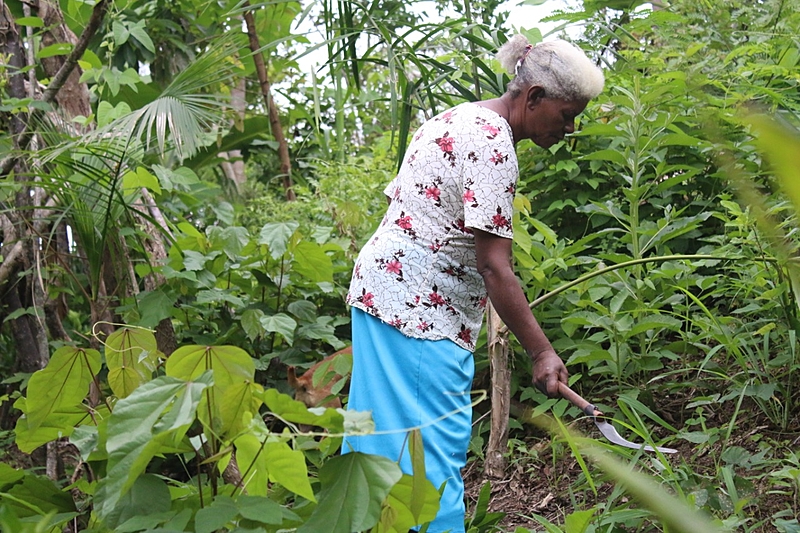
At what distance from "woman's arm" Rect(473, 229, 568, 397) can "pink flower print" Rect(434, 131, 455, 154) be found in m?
0.23

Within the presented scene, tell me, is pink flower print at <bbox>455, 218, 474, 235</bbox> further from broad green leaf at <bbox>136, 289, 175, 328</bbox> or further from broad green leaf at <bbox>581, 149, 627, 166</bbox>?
broad green leaf at <bbox>136, 289, 175, 328</bbox>

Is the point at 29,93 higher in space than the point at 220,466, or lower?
higher

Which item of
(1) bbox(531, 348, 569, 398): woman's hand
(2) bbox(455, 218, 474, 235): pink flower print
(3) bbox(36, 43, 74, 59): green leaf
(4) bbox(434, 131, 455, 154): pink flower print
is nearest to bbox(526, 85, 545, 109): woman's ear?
Answer: (4) bbox(434, 131, 455, 154): pink flower print

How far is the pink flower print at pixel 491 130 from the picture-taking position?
2.11 metres

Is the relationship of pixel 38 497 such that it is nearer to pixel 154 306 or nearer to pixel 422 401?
pixel 422 401

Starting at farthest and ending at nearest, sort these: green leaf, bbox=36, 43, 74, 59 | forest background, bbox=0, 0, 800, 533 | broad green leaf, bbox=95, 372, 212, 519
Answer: green leaf, bbox=36, 43, 74, 59, forest background, bbox=0, 0, 800, 533, broad green leaf, bbox=95, 372, 212, 519

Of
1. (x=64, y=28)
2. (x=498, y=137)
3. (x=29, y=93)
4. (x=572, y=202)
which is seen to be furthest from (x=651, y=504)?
(x=64, y=28)

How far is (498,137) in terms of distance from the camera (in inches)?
83.4

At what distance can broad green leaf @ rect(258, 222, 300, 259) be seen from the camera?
11.1 feet

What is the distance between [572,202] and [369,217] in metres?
0.95

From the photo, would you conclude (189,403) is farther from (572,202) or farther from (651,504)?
(572,202)

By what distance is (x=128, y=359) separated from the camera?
1616 mm

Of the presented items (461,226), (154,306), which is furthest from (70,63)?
(461,226)

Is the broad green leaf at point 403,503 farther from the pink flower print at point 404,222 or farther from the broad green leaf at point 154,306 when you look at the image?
the broad green leaf at point 154,306
